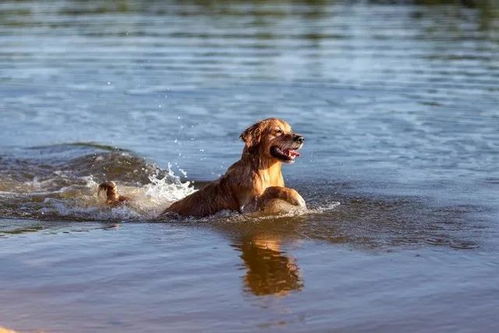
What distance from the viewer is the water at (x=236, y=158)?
743 centimetres

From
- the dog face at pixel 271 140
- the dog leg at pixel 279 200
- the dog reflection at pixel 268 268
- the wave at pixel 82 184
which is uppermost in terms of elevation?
the dog face at pixel 271 140

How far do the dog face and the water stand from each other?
64 centimetres

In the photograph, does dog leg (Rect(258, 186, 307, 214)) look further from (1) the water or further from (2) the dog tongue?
(2) the dog tongue

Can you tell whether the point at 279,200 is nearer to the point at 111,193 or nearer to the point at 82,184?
the point at 111,193

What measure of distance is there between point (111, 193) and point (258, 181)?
1.75 meters

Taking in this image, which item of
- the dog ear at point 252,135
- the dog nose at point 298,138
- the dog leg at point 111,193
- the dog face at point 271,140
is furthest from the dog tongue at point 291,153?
the dog leg at point 111,193

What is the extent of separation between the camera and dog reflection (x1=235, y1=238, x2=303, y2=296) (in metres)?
7.78

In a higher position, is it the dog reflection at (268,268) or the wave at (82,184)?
the dog reflection at (268,268)

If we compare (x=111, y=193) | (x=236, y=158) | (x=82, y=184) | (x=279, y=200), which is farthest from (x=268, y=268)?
(x=236, y=158)

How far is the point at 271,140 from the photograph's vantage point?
1012 cm

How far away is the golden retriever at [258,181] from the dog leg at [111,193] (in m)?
Answer: 0.85

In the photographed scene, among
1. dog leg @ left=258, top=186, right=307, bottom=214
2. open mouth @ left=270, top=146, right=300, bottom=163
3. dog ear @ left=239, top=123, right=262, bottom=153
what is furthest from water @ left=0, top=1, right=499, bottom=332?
dog ear @ left=239, top=123, right=262, bottom=153

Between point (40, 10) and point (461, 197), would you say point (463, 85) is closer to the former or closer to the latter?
point (461, 197)

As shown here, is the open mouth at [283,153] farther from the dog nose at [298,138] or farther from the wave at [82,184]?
the wave at [82,184]
